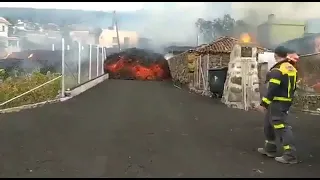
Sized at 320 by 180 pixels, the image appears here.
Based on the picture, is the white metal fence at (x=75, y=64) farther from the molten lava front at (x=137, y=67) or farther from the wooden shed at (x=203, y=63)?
the molten lava front at (x=137, y=67)

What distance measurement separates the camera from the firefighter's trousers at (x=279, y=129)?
4.76 meters

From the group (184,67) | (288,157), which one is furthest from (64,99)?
(184,67)

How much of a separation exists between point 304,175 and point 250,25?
30.6 ft

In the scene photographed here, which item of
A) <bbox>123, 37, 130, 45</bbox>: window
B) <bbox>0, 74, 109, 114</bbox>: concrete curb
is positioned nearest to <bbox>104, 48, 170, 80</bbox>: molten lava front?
<bbox>0, 74, 109, 114</bbox>: concrete curb

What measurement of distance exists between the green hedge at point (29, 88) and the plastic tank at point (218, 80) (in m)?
4.98

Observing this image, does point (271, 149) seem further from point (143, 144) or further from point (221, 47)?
point (221, 47)

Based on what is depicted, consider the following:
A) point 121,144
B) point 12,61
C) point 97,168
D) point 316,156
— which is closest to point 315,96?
point 316,156

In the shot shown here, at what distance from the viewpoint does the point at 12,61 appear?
20828 mm

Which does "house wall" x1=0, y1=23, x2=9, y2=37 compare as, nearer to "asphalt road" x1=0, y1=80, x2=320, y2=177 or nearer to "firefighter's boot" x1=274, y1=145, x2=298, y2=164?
"asphalt road" x1=0, y1=80, x2=320, y2=177

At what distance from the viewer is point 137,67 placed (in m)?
32.2

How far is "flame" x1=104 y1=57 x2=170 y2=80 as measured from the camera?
31031 mm

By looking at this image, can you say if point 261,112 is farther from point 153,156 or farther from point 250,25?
point 153,156

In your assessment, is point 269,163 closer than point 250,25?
Yes

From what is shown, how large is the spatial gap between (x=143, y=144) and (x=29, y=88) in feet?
25.5
